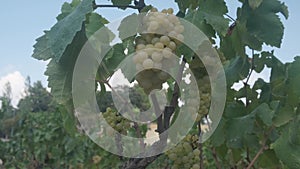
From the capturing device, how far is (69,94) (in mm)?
956

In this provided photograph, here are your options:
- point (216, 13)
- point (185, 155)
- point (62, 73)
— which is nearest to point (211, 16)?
point (216, 13)

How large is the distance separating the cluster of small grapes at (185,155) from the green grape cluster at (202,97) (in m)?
0.18

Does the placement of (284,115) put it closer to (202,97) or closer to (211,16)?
(202,97)

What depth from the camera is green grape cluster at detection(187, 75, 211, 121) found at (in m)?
1.13

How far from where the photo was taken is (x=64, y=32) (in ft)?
2.90

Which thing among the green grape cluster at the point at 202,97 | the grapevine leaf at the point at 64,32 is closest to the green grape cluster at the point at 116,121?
the green grape cluster at the point at 202,97

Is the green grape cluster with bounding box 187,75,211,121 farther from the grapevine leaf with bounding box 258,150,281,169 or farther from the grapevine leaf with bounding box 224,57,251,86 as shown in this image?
the grapevine leaf with bounding box 258,150,281,169

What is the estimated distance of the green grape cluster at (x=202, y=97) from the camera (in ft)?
3.70

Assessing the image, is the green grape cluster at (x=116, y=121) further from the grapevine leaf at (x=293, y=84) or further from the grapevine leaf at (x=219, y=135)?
the grapevine leaf at (x=293, y=84)

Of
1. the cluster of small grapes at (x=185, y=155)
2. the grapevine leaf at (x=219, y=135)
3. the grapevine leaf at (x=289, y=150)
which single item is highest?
the grapevine leaf at (x=219, y=135)

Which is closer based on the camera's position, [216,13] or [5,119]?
[216,13]

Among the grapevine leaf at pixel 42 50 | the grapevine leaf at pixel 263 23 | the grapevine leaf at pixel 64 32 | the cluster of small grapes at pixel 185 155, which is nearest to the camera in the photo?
the grapevine leaf at pixel 64 32

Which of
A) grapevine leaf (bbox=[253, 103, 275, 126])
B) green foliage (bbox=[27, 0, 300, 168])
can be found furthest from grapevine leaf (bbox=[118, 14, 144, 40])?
grapevine leaf (bbox=[253, 103, 275, 126])

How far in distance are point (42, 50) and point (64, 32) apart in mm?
129
